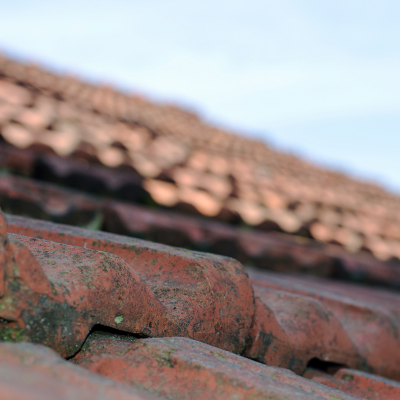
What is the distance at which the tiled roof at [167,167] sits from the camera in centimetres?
186

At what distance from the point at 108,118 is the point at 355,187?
9.46 feet

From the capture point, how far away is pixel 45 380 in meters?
0.42

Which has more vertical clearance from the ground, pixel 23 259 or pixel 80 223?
pixel 23 259

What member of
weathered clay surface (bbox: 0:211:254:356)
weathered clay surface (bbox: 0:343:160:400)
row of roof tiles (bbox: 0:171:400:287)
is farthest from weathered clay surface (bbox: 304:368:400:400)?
row of roof tiles (bbox: 0:171:400:287)

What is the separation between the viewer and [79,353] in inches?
23.6

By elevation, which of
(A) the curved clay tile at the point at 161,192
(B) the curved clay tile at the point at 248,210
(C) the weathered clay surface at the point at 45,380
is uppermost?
(C) the weathered clay surface at the point at 45,380

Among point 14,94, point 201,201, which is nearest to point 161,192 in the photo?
point 201,201

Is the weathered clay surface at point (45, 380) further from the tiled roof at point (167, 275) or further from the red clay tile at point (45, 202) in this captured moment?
the red clay tile at point (45, 202)

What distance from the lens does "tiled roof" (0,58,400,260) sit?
1862mm

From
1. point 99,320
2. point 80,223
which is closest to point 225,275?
point 99,320

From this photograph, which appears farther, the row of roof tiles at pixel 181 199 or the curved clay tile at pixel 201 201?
the curved clay tile at pixel 201 201

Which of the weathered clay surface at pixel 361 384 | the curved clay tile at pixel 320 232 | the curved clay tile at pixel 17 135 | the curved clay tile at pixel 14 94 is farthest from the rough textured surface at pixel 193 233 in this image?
the curved clay tile at pixel 14 94

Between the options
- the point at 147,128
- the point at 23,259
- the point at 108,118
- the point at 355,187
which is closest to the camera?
the point at 23,259

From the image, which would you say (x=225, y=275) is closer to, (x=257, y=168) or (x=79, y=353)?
(x=79, y=353)
